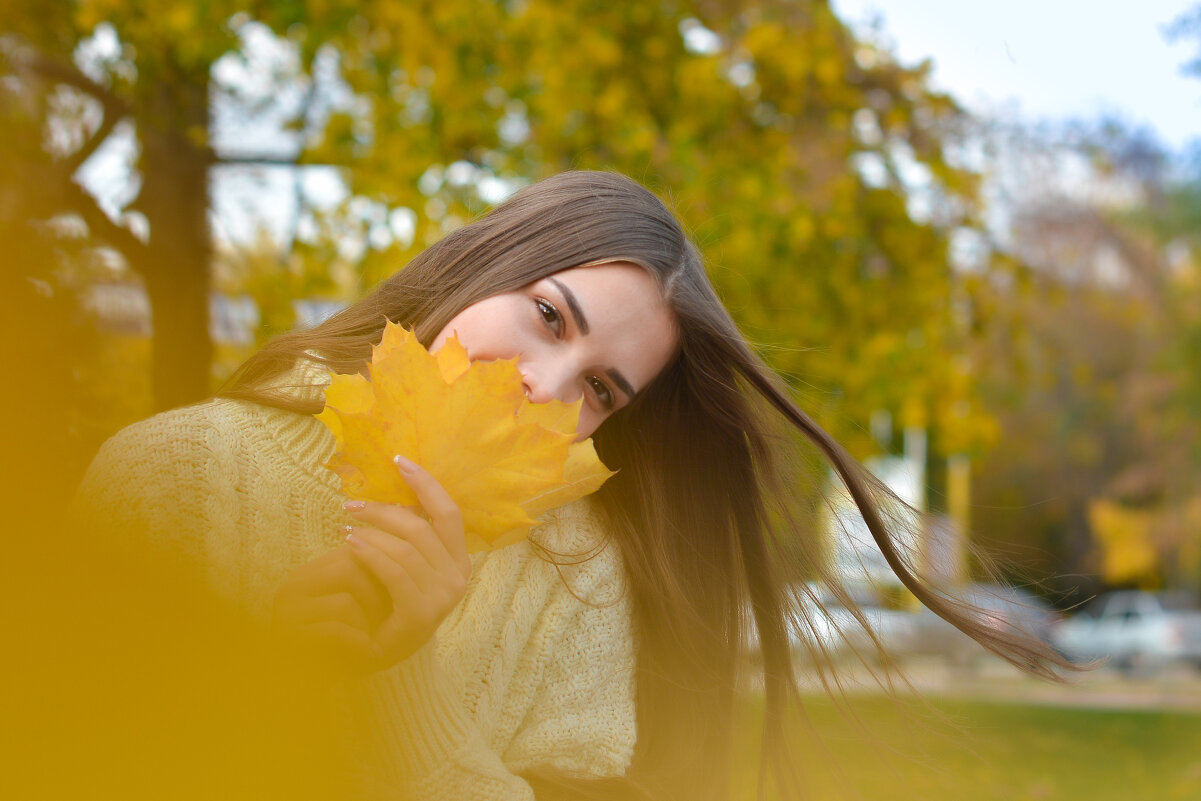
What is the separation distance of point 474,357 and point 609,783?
0.88 meters

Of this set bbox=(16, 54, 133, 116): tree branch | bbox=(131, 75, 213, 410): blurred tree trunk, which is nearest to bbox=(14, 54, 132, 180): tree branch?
bbox=(16, 54, 133, 116): tree branch

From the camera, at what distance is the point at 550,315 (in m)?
1.76

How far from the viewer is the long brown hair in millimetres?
2016

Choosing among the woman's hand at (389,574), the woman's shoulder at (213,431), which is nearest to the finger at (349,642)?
the woman's hand at (389,574)

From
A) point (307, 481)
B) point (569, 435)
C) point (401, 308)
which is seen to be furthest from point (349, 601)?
point (401, 308)

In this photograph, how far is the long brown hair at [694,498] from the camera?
79.4 inches

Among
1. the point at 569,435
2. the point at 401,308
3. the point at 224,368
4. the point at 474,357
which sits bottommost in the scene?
the point at 569,435

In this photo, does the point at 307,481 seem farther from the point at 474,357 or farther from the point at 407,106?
the point at 407,106

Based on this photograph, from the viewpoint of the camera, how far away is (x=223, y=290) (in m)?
4.38

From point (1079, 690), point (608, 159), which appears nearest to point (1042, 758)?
point (608, 159)

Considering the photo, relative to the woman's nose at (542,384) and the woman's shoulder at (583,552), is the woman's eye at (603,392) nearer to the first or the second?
the woman's nose at (542,384)

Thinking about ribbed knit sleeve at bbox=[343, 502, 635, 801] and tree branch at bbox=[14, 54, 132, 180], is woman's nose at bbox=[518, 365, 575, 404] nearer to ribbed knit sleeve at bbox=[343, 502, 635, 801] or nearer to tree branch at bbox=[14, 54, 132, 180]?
ribbed knit sleeve at bbox=[343, 502, 635, 801]

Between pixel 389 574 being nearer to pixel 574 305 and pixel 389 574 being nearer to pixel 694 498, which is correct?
pixel 574 305

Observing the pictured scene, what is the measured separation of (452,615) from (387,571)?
847mm
